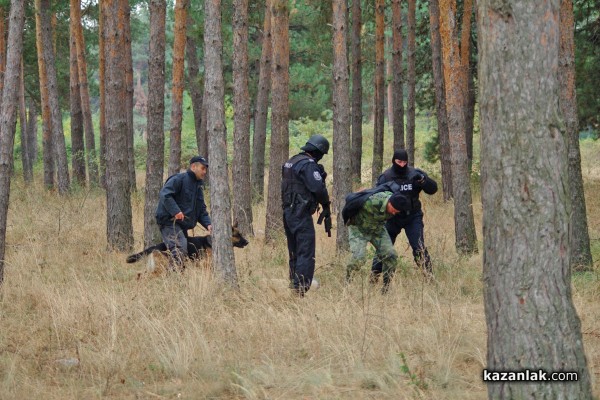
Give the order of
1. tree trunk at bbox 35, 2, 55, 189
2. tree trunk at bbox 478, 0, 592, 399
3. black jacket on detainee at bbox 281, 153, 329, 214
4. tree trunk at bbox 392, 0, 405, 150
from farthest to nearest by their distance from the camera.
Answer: tree trunk at bbox 35, 2, 55, 189, tree trunk at bbox 392, 0, 405, 150, black jacket on detainee at bbox 281, 153, 329, 214, tree trunk at bbox 478, 0, 592, 399

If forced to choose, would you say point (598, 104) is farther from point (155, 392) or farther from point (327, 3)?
point (155, 392)

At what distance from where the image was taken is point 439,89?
56.2 feet

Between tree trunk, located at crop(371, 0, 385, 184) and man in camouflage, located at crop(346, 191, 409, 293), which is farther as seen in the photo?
tree trunk, located at crop(371, 0, 385, 184)

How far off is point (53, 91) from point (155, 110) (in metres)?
9.62

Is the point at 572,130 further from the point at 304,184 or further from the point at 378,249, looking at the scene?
the point at 304,184

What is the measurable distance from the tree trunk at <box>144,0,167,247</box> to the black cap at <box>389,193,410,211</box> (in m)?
5.04

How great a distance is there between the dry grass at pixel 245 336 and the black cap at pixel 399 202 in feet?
2.86

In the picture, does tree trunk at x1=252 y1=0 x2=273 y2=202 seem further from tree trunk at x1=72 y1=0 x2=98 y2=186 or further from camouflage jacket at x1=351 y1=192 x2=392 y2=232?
camouflage jacket at x1=351 y1=192 x2=392 y2=232

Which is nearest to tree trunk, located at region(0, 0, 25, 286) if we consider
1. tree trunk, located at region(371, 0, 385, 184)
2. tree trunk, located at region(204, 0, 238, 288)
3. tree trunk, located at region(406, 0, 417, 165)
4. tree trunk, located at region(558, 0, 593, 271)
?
tree trunk, located at region(204, 0, 238, 288)

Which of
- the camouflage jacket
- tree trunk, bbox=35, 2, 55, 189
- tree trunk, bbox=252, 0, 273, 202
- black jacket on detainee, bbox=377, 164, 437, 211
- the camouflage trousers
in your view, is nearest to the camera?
the camouflage jacket

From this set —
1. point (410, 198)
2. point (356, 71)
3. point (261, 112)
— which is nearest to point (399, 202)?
point (410, 198)

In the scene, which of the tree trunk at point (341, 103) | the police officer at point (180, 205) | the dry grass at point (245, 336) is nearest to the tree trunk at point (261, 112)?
the tree trunk at point (341, 103)

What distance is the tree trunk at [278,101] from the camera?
564 inches

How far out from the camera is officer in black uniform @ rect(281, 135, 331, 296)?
864 centimetres
